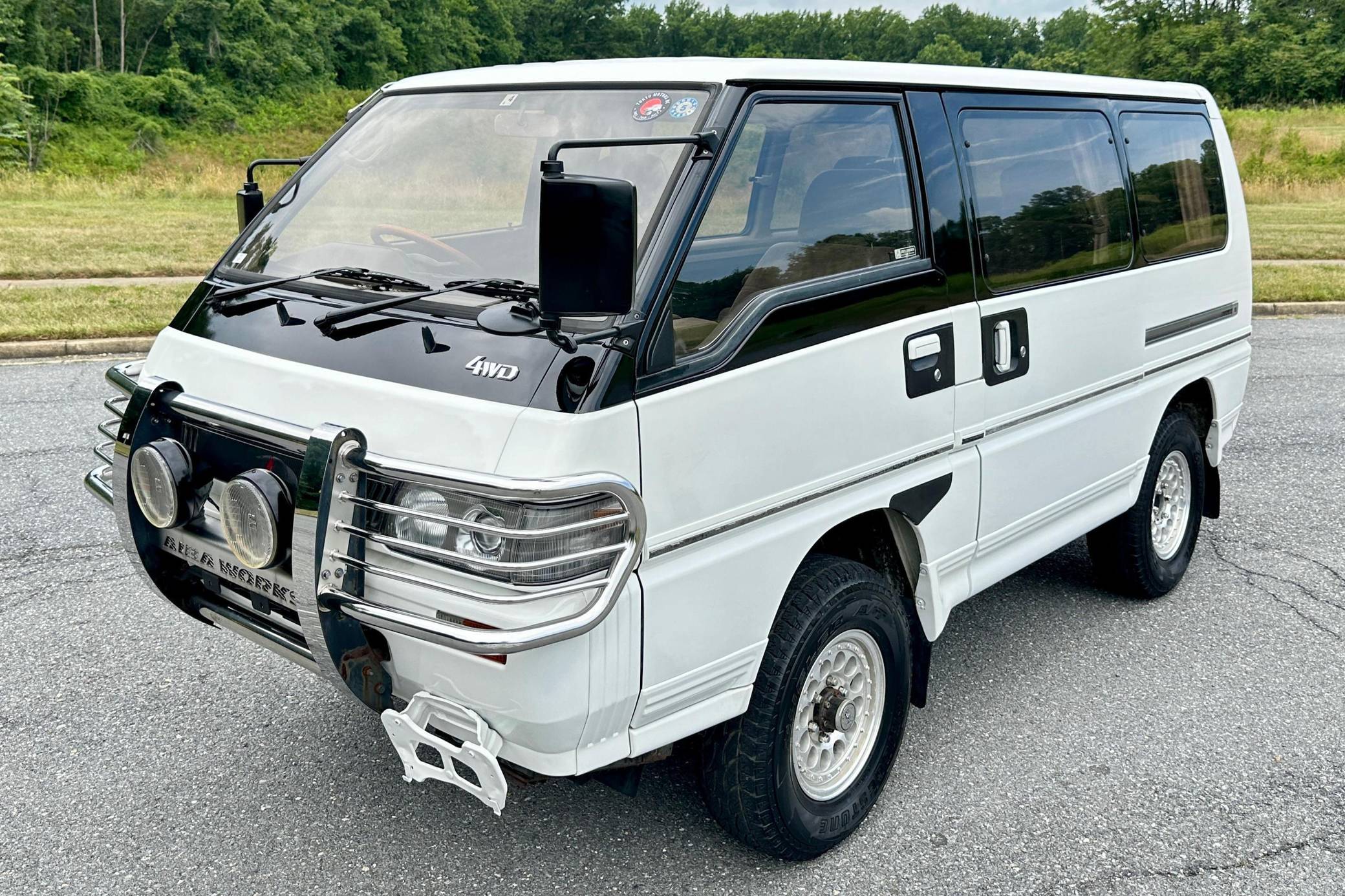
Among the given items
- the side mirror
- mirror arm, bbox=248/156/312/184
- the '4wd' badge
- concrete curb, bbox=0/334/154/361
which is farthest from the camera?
concrete curb, bbox=0/334/154/361

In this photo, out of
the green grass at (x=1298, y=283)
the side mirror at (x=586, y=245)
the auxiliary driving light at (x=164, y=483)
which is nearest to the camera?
the side mirror at (x=586, y=245)

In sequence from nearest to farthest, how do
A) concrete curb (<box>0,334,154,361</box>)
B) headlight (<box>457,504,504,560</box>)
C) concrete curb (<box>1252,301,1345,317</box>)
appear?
1. headlight (<box>457,504,504,560</box>)
2. concrete curb (<box>0,334,154,361</box>)
3. concrete curb (<box>1252,301,1345,317</box>)

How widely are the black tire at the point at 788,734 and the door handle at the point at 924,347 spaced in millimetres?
652

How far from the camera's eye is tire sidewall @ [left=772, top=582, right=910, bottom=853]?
316 centimetres

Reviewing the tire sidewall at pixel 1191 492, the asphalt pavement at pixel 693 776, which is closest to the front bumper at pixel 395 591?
the asphalt pavement at pixel 693 776

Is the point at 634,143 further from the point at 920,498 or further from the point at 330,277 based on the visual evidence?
the point at 920,498

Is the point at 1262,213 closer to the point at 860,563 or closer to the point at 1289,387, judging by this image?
the point at 1289,387

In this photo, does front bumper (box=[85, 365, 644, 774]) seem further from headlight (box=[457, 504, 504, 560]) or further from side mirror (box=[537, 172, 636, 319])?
side mirror (box=[537, 172, 636, 319])

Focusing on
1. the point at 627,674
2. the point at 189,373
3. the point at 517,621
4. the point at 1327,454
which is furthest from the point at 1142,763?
the point at 1327,454

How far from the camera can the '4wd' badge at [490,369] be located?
8.71ft

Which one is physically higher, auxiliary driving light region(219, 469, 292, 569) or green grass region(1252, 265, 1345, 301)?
auxiliary driving light region(219, 469, 292, 569)

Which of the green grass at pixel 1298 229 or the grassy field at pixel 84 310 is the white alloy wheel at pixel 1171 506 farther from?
the green grass at pixel 1298 229

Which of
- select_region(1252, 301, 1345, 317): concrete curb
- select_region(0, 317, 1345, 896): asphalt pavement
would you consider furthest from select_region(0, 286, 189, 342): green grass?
select_region(1252, 301, 1345, 317): concrete curb

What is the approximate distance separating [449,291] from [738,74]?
0.98m
